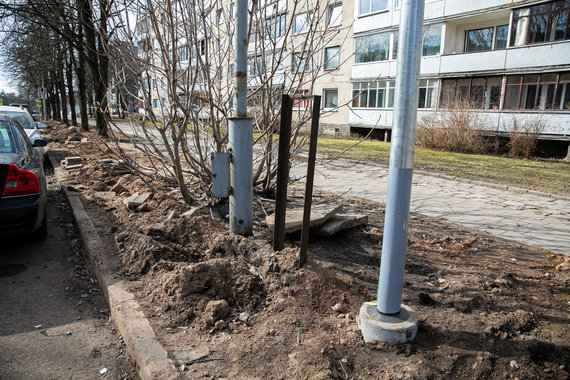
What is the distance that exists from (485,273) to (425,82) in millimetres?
23517

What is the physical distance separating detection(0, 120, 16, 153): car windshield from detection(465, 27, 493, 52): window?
25.2 metres

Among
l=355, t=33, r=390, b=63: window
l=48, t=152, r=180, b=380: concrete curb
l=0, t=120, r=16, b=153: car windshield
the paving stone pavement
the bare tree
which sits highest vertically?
l=355, t=33, r=390, b=63: window

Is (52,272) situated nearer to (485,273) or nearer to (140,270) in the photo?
(140,270)

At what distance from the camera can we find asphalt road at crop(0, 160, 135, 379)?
2.79 metres

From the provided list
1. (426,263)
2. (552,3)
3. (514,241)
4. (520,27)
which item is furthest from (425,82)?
(426,263)

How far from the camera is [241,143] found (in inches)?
161

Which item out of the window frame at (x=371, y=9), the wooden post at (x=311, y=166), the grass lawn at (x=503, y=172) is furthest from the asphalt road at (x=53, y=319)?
the window frame at (x=371, y=9)

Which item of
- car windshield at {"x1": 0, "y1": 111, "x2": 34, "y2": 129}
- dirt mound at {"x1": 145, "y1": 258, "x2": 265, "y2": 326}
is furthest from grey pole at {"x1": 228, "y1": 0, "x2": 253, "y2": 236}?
car windshield at {"x1": 0, "y1": 111, "x2": 34, "y2": 129}

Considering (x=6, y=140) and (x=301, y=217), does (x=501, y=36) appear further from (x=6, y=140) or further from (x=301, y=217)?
(x=6, y=140)

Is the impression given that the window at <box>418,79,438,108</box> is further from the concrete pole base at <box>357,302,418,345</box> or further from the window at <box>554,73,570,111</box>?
the concrete pole base at <box>357,302,418,345</box>

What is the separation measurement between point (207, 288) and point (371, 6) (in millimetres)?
28165

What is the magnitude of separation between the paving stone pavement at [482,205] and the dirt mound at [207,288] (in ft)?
10.3

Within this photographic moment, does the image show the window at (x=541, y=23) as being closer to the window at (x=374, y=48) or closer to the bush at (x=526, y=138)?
the bush at (x=526, y=138)

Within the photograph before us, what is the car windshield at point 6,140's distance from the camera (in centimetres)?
508
